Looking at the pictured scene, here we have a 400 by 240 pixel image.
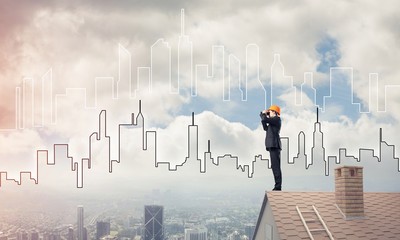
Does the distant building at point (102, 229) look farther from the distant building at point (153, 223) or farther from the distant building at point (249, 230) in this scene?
the distant building at point (249, 230)

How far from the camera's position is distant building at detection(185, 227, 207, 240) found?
34906 mm

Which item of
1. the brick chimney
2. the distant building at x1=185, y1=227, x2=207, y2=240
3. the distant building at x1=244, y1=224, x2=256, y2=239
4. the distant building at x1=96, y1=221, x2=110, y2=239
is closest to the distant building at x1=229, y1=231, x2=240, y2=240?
the distant building at x1=244, y1=224, x2=256, y2=239

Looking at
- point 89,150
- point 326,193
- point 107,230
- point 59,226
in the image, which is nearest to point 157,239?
point 107,230

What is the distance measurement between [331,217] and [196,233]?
937 inches

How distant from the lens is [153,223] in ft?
149

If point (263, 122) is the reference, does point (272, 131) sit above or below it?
below

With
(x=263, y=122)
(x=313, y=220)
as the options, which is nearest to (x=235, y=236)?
(x=313, y=220)

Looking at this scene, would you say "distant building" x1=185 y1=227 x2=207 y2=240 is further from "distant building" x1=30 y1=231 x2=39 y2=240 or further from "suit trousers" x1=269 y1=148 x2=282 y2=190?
"suit trousers" x1=269 y1=148 x2=282 y2=190

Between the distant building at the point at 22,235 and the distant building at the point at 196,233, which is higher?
the distant building at the point at 196,233

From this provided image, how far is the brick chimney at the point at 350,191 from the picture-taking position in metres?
13.5

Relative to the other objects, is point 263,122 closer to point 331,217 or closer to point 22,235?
point 331,217

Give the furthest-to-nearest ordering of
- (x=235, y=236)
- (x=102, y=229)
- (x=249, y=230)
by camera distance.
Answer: (x=102, y=229) < (x=235, y=236) < (x=249, y=230)

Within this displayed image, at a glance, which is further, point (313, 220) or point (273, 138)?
point (273, 138)

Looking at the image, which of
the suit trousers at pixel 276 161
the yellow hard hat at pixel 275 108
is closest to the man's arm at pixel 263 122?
the yellow hard hat at pixel 275 108
